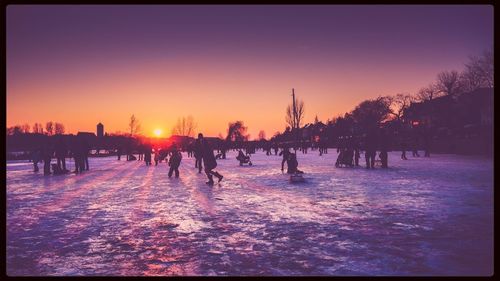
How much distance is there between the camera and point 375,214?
703 cm

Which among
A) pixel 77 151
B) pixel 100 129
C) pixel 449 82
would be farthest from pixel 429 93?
pixel 100 129

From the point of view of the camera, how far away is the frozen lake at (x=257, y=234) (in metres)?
4.15

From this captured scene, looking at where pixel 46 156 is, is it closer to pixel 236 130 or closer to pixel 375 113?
pixel 375 113

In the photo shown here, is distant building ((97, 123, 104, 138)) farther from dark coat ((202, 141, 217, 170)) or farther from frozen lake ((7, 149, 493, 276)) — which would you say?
frozen lake ((7, 149, 493, 276))

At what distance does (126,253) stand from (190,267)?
115 cm

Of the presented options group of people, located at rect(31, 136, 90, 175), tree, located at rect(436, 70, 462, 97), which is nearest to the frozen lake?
group of people, located at rect(31, 136, 90, 175)

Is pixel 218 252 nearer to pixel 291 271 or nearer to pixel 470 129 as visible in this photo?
pixel 291 271

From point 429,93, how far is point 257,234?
7603cm

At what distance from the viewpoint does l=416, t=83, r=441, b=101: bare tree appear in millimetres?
64463

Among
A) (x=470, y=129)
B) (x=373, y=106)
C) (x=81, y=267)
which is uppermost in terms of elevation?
(x=373, y=106)

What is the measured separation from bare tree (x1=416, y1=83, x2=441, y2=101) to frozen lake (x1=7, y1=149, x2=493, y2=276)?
6195 centimetres

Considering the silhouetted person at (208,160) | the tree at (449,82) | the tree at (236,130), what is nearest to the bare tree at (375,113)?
the tree at (449,82)

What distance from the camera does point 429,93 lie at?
2800 inches
